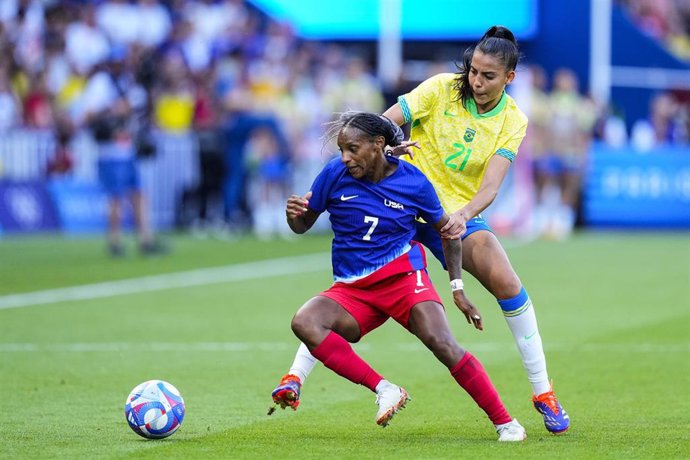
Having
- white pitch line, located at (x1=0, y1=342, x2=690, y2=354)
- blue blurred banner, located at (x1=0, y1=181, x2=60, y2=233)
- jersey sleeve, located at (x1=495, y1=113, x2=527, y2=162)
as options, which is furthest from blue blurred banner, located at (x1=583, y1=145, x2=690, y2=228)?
jersey sleeve, located at (x1=495, y1=113, x2=527, y2=162)

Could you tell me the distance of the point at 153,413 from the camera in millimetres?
7500

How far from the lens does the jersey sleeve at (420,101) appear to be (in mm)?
8188

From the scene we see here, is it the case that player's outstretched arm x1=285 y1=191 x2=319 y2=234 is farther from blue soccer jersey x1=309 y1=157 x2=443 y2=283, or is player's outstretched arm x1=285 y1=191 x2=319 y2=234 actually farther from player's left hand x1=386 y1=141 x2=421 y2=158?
player's left hand x1=386 y1=141 x2=421 y2=158

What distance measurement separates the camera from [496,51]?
789cm

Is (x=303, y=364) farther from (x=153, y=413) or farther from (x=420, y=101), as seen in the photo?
(x=420, y=101)

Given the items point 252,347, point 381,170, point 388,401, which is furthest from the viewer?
point 252,347

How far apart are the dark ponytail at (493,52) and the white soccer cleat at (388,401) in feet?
5.81

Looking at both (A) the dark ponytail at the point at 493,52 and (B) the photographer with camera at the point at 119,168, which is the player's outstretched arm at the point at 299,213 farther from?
(B) the photographer with camera at the point at 119,168

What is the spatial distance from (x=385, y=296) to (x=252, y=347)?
4.17 m

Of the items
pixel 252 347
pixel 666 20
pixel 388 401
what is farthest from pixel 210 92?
pixel 388 401

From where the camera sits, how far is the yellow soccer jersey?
8.15 metres

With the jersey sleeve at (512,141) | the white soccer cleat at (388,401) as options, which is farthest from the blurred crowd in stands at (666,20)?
the white soccer cleat at (388,401)

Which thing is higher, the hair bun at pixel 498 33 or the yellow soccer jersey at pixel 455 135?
the hair bun at pixel 498 33

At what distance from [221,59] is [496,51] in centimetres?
1951
